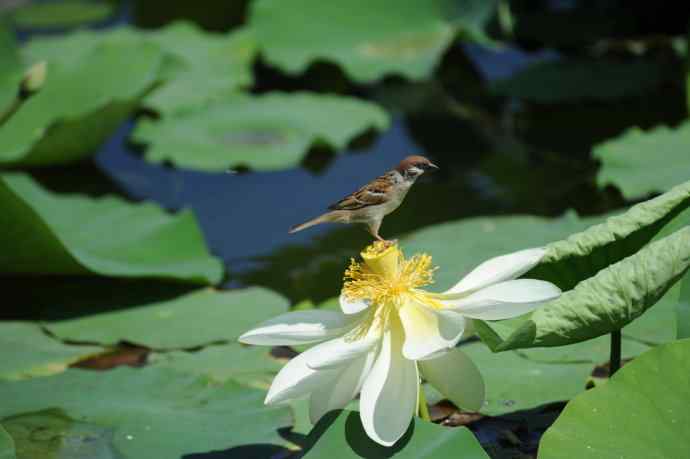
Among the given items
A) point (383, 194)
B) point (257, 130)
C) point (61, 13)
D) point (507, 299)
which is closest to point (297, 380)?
point (507, 299)

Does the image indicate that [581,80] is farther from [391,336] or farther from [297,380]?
[297,380]

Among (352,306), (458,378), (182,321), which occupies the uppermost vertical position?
(352,306)

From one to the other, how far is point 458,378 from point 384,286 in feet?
0.74

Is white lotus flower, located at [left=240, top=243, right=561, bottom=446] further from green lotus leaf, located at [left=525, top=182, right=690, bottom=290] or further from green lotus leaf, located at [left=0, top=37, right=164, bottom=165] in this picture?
green lotus leaf, located at [left=0, top=37, right=164, bottom=165]

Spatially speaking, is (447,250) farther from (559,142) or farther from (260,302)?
(559,142)

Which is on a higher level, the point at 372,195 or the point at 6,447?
the point at 372,195

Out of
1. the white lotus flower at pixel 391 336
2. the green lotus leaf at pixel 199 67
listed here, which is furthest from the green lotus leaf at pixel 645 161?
the green lotus leaf at pixel 199 67

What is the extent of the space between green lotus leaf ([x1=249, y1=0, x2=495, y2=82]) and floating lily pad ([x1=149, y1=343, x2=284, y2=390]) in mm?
2601

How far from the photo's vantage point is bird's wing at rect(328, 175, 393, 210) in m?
2.24

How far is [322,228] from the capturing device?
4.12m

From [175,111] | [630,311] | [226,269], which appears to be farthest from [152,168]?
[630,311]

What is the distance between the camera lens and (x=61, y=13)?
7273mm

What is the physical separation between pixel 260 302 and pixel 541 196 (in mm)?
1547

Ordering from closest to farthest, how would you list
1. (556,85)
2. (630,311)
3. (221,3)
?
(630,311)
(556,85)
(221,3)
